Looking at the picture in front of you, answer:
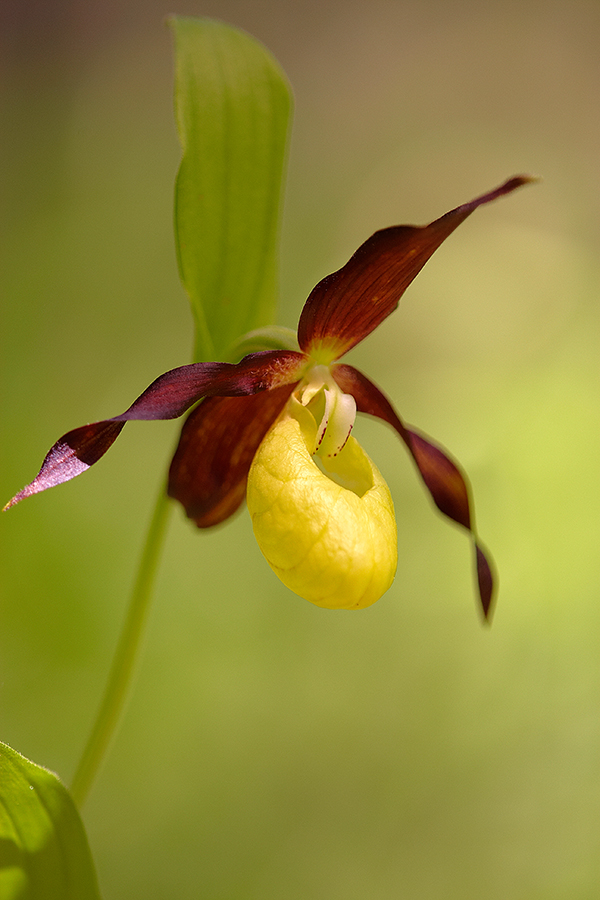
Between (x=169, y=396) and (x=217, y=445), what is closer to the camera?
(x=169, y=396)

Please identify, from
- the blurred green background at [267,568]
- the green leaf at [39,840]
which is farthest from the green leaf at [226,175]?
the blurred green background at [267,568]

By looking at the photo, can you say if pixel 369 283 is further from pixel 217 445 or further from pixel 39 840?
pixel 39 840

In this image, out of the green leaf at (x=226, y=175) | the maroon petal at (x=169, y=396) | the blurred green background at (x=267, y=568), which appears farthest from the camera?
the blurred green background at (x=267, y=568)

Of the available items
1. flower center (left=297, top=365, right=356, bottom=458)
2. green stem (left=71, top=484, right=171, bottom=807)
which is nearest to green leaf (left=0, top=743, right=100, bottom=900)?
green stem (left=71, top=484, right=171, bottom=807)

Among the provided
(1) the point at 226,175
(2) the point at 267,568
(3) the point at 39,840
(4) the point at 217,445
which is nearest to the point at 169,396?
(4) the point at 217,445

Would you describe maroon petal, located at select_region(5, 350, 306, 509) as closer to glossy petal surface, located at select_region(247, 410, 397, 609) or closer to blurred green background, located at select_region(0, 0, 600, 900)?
glossy petal surface, located at select_region(247, 410, 397, 609)

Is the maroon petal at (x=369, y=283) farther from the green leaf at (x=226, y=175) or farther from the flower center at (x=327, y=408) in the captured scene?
the green leaf at (x=226, y=175)
